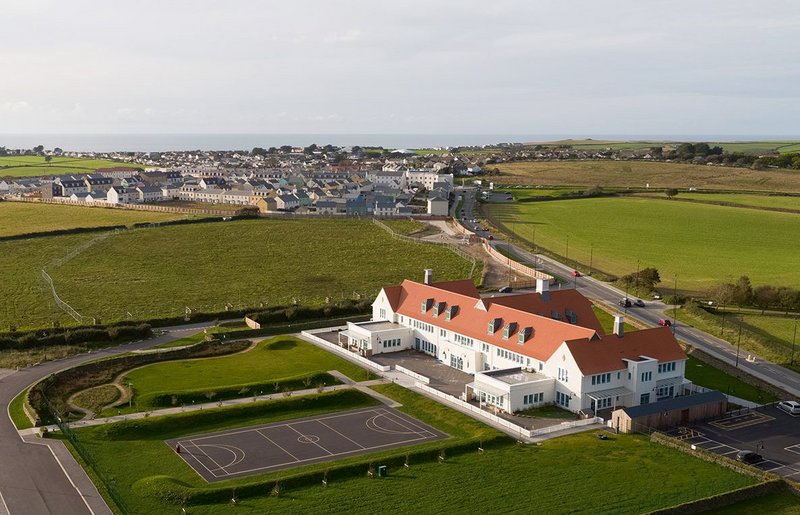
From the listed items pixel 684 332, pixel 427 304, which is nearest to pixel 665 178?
pixel 684 332

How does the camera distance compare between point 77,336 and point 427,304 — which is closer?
point 77,336

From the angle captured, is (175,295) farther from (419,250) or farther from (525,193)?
(525,193)

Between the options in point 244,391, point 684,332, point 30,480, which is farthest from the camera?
point 684,332

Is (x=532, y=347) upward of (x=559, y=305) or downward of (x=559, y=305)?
A: downward

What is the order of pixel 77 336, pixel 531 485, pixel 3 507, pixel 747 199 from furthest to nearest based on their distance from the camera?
1. pixel 747 199
2. pixel 77 336
3. pixel 531 485
4. pixel 3 507

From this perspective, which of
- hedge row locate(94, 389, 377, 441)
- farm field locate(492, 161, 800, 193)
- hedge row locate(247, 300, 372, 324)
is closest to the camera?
hedge row locate(94, 389, 377, 441)

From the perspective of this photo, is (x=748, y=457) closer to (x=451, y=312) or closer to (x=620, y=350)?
(x=620, y=350)

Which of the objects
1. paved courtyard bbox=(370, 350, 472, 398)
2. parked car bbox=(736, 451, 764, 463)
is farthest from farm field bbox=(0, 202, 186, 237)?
parked car bbox=(736, 451, 764, 463)

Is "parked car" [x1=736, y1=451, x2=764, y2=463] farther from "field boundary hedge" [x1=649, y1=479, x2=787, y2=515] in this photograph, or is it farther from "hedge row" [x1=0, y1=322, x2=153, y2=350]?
"hedge row" [x1=0, y1=322, x2=153, y2=350]
